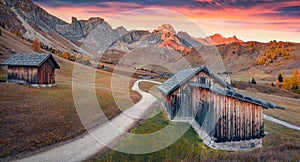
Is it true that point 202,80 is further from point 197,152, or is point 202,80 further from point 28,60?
point 28,60

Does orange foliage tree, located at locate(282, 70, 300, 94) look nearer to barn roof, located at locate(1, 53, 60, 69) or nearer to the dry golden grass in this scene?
the dry golden grass

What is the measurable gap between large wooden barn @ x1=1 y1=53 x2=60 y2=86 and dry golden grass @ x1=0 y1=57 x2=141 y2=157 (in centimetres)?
330

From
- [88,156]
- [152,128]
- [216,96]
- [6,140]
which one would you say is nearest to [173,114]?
[152,128]

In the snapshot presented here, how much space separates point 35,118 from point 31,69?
64.8 feet

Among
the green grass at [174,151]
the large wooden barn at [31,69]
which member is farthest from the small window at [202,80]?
the large wooden barn at [31,69]

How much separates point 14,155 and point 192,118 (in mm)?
18665

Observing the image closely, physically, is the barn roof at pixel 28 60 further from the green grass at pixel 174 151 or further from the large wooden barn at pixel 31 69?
the green grass at pixel 174 151

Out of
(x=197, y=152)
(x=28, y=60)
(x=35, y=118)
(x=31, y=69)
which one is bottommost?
(x=197, y=152)

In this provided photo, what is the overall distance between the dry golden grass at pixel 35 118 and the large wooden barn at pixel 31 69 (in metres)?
3.30

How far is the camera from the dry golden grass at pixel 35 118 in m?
19.2

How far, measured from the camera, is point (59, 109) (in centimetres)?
2991

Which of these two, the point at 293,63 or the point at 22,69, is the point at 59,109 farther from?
the point at 293,63

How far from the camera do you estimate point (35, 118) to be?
82.9ft

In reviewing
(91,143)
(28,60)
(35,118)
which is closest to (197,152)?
(91,143)
